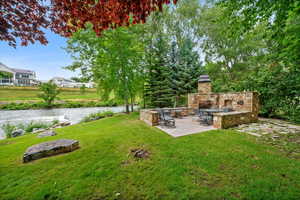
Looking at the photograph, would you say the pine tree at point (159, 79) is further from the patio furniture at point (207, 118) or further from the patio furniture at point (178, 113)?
the patio furniture at point (207, 118)

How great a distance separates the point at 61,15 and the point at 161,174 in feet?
11.7

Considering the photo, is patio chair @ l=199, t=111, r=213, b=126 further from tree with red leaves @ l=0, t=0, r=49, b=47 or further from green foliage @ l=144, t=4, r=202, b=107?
tree with red leaves @ l=0, t=0, r=49, b=47

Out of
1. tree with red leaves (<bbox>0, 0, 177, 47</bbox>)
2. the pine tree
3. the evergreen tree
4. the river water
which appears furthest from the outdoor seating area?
the river water

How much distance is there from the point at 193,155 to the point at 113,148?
2.37 metres

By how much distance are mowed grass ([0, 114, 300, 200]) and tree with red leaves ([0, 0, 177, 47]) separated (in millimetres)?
2691

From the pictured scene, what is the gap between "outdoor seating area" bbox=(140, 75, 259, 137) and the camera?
516 centimetres

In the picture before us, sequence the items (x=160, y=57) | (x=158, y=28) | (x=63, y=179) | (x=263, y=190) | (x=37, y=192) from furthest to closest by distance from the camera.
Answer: (x=158, y=28)
(x=160, y=57)
(x=63, y=179)
(x=37, y=192)
(x=263, y=190)

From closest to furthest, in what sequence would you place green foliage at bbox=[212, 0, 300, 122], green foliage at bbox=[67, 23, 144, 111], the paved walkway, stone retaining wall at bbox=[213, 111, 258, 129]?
green foliage at bbox=[212, 0, 300, 122] → the paved walkway → stone retaining wall at bbox=[213, 111, 258, 129] → green foliage at bbox=[67, 23, 144, 111]

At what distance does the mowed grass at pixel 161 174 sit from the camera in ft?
6.11

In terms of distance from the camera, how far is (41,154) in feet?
10.2

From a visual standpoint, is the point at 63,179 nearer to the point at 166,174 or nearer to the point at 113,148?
the point at 113,148

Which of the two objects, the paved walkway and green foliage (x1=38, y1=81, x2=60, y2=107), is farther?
green foliage (x1=38, y1=81, x2=60, y2=107)

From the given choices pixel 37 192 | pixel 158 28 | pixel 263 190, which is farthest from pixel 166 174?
pixel 158 28

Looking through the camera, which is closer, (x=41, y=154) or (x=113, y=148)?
(x=41, y=154)
